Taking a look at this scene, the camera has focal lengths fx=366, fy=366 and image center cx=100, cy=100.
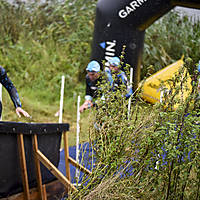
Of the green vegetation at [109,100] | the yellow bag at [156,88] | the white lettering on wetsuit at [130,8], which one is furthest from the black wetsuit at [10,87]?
the white lettering on wetsuit at [130,8]

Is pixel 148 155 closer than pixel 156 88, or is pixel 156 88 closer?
pixel 148 155

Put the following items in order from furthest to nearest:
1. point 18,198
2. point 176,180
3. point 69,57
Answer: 1. point 69,57
2. point 18,198
3. point 176,180

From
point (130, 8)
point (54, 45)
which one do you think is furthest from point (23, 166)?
point (54, 45)

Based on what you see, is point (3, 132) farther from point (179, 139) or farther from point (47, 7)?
point (47, 7)

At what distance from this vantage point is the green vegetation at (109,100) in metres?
1.93

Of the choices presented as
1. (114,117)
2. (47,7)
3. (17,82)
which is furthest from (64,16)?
(114,117)

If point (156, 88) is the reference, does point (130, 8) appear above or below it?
above

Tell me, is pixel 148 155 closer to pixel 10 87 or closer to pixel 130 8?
pixel 10 87

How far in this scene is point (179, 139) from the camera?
1.97 m

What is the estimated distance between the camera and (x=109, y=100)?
2.23m

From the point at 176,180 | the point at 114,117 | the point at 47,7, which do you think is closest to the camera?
the point at 176,180

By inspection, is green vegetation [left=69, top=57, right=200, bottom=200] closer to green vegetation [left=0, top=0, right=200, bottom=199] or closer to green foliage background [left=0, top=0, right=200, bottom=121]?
green vegetation [left=0, top=0, right=200, bottom=199]

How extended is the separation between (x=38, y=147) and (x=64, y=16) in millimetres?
6577

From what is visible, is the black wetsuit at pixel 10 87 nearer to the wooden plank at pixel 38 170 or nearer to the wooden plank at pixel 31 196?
the wooden plank at pixel 38 170
